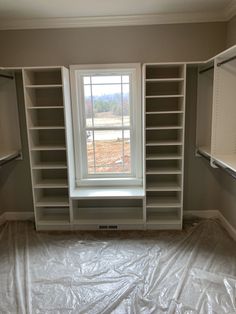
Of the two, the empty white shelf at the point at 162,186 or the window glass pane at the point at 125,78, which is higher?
the window glass pane at the point at 125,78

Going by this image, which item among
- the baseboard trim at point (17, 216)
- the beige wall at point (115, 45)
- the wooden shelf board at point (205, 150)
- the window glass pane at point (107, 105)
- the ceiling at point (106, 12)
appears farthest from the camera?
the baseboard trim at point (17, 216)

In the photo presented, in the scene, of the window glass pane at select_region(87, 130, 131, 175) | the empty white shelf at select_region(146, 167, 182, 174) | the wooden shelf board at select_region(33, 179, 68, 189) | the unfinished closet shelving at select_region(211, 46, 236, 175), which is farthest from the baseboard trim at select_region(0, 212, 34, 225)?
the unfinished closet shelving at select_region(211, 46, 236, 175)

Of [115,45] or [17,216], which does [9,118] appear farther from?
[115,45]

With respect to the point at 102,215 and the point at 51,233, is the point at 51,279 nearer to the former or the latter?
the point at 51,233

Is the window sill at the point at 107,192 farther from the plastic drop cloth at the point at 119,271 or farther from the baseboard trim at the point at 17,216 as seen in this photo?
the baseboard trim at the point at 17,216

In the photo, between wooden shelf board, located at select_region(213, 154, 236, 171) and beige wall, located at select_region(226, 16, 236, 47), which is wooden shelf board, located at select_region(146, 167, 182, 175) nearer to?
wooden shelf board, located at select_region(213, 154, 236, 171)

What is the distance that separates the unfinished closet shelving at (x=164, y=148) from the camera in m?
3.07

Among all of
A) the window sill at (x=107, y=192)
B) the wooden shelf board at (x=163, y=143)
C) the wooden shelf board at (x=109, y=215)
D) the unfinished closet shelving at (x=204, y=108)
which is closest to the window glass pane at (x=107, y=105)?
the wooden shelf board at (x=163, y=143)

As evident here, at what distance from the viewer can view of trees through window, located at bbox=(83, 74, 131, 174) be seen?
3244 millimetres

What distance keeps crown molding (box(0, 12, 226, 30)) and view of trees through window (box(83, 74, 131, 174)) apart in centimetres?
59

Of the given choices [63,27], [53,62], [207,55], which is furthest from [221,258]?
[63,27]

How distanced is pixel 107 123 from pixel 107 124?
0.01 meters

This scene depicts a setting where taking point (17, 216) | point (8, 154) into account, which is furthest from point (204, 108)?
point (17, 216)

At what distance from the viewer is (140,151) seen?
10.9 ft
